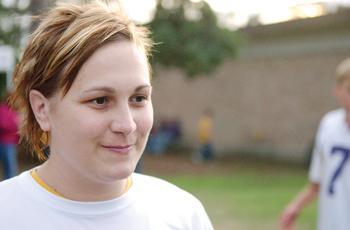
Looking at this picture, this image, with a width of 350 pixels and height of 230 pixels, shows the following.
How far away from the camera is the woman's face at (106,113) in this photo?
1.68m

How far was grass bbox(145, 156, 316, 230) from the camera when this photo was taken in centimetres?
947

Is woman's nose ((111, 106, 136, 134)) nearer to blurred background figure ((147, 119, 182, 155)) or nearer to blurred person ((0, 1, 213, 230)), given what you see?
blurred person ((0, 1, 213, 230))

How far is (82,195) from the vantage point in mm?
1792

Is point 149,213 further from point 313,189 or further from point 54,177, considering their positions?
point 313,189

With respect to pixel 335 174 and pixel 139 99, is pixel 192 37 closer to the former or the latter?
pixel 335 174

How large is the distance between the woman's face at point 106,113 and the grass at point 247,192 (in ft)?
23.3

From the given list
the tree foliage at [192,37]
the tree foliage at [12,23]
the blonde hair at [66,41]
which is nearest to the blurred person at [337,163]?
the blonde hair at [66,41]

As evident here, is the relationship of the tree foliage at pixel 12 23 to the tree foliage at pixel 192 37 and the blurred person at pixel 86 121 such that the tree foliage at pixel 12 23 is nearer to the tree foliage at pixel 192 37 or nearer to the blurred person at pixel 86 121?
the tree foliage at pixel 192 37

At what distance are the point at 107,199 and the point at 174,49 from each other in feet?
49.7

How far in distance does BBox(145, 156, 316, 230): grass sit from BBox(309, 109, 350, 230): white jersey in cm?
473

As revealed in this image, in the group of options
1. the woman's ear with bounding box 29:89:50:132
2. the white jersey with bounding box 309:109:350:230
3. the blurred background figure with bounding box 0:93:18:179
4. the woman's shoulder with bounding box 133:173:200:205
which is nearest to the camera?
the woman's ear with bounding box 29:89:50:132

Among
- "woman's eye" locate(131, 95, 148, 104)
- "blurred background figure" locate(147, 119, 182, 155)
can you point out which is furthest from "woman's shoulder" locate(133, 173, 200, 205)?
"blurred background figure" locate(147, 119, 182, 155)

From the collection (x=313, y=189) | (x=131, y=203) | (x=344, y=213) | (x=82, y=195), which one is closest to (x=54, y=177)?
(x=82, y=195)

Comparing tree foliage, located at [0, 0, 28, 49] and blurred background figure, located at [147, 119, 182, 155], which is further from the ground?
tree foliage, located at [0, 0, 28, 49]
